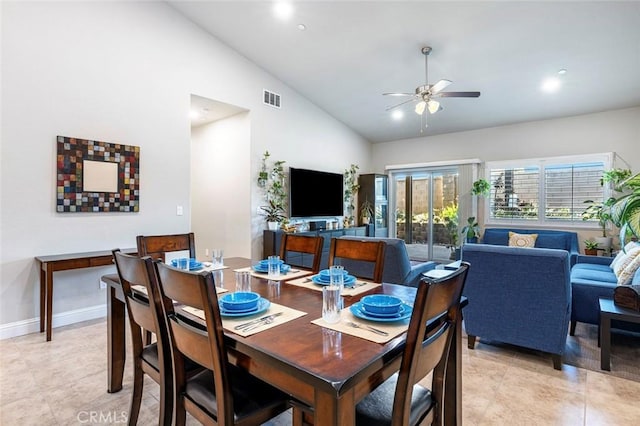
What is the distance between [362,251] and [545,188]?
5367 mm

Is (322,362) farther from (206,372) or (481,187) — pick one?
(481,187)

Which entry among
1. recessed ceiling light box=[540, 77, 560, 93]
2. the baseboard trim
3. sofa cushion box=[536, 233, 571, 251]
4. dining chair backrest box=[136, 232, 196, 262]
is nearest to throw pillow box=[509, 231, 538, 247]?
sofa cushion box=[536, 233, 571, 251]

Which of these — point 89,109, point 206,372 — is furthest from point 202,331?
point 89,109

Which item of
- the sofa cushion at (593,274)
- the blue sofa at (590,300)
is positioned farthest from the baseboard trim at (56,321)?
the sofa cushion at (593,274)

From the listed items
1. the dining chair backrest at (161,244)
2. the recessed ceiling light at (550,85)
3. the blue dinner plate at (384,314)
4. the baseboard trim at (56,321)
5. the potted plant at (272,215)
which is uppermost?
the recessed ceiling light at (550,85)

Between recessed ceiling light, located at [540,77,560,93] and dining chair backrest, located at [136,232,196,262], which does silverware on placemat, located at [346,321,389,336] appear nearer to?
dining chair backrest, located at [136,232,196,262]

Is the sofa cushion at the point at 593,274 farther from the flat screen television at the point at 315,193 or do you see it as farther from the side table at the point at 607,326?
the flat screen television at the point at 315,193

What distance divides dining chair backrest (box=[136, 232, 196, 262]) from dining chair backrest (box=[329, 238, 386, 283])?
3.78ft

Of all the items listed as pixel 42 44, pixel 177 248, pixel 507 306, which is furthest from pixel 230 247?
Answer: pixel 507 306

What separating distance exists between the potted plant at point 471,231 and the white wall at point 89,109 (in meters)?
4.66

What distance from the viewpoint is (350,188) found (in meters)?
7.28

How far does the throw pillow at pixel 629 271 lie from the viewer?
2958 mm

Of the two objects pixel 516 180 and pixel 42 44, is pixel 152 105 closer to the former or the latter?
pixel 42 44

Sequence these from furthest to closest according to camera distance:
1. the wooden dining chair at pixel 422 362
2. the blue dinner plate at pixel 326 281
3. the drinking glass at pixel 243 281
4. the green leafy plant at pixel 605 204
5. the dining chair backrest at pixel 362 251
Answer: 1. the green leafy plant at pixel 605 204
2. the dining chair backrest at pixel 362 251
3. the blue dinner plate at pixel 326 281
4. the drinking glass at pixel 243 281
5. the wooden dining chair at pixel 422 362
